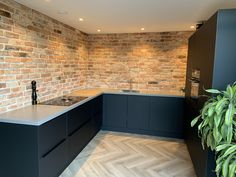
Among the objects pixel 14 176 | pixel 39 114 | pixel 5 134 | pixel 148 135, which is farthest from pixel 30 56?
pixel 148 135

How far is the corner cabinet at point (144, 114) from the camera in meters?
3.64

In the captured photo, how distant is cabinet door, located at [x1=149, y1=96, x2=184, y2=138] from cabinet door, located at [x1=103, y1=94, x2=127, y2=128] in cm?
61

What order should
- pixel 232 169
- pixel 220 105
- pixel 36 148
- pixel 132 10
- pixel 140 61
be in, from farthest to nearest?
pixel 140 61 → pixel 132 10 → pixel 36 148 → pixel 220 105 → pixel 232 169

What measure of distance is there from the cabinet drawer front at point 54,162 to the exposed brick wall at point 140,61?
2425 mm

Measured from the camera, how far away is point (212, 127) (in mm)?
1489

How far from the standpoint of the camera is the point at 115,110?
3.97 metres

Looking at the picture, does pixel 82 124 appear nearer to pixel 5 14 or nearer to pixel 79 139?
pixel 79 139

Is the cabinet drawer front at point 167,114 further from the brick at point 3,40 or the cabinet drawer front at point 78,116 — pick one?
the brick at point 3,40

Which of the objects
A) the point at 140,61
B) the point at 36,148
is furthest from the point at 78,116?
the point at 140,61

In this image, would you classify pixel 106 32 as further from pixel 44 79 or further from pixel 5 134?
pixel 5 134

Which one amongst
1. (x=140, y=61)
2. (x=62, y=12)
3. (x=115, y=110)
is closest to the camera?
(x=62, y=12)

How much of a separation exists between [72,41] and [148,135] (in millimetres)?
2597

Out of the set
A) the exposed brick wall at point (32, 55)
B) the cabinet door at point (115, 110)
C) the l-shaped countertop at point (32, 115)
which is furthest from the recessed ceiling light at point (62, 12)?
the cabinet door at point (115, 110)

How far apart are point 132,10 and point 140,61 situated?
1859 mm
